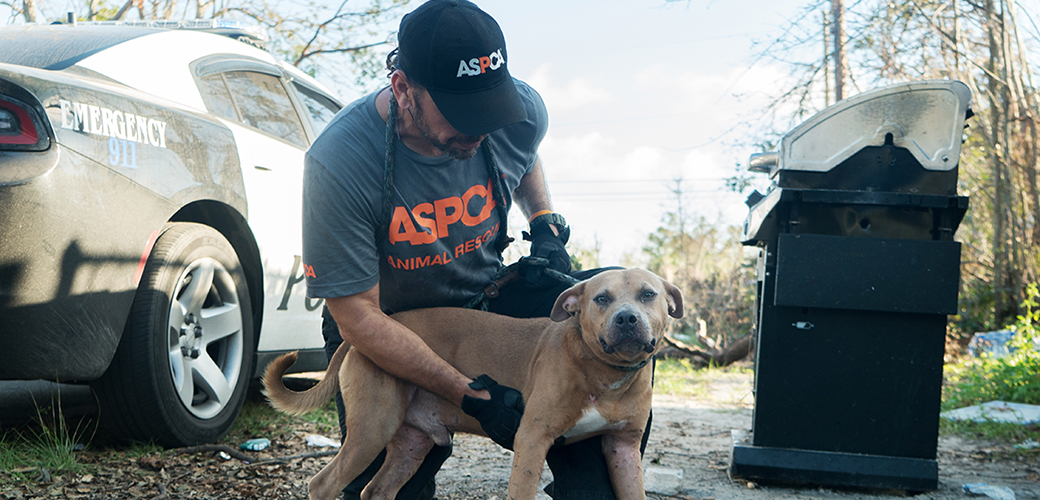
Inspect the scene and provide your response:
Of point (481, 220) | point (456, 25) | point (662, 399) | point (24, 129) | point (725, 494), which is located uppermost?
point (456, 25)

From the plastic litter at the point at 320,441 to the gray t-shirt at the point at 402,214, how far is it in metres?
1.38

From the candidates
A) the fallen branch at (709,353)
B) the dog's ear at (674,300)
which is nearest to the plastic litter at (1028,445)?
the dog's ear at (674,300)

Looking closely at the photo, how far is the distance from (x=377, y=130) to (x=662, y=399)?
15.6ft

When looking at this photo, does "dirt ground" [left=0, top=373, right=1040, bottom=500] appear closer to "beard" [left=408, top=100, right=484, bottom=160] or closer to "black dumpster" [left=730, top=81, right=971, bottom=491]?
"black dumpster" [left=730, top=81, right=971, bottom=491]

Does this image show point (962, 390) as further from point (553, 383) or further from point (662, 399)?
point (553, 383)

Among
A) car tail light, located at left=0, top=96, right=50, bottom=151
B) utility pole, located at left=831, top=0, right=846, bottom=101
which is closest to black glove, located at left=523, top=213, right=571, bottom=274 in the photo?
car tail light, located at left=0, top=96, right=50, bottom=151

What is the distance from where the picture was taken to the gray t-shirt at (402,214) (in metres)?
2.28

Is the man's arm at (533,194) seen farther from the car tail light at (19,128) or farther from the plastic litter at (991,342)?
the plastic litter at (991,342)

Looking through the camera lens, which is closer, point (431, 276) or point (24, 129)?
point (24, 129)

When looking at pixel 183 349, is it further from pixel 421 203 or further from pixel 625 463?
pixel 625 463

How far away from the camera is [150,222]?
9.14 ft

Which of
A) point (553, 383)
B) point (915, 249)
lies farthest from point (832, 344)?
point (553, 383)

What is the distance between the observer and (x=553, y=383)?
226 cm

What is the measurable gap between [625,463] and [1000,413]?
161 inches
